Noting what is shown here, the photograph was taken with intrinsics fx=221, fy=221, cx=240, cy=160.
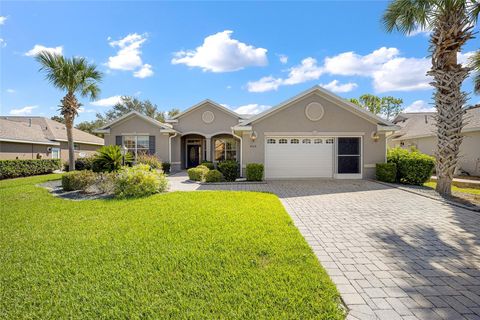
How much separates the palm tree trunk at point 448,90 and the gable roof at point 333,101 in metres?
3.09

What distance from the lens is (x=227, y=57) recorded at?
17.8m

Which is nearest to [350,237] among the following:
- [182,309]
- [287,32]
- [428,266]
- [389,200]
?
[428,266]

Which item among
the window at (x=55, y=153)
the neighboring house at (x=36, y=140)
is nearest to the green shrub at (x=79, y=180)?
the neighboring house at (x=36, y=140)

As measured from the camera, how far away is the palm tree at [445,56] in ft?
28.6

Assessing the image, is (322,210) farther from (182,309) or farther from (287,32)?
(287,32)

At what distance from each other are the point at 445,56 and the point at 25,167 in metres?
26.4

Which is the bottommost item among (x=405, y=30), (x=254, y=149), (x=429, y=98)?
(x=254, y=149)

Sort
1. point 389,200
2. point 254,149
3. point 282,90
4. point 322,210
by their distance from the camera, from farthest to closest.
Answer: point 282,90
point 254,149
point 389,200
point 322,210

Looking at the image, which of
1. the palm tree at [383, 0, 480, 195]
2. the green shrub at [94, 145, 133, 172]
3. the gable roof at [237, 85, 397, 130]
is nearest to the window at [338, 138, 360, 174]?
the gable roof at [237, 85, 397, 130]

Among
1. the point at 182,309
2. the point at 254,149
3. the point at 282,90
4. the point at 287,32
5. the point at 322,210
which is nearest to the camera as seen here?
the point at 182,309

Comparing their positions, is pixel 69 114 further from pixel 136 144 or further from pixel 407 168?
Result: pixel 407 168

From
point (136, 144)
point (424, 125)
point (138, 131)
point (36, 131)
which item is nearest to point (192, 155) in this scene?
point (136, 144)

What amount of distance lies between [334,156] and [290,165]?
8.76 ft

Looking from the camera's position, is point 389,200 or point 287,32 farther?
point 287,32
